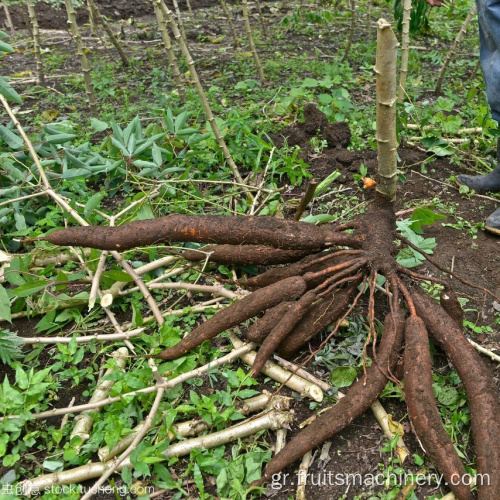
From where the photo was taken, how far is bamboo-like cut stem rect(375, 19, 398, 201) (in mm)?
1370

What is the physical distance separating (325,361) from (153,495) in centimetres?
69

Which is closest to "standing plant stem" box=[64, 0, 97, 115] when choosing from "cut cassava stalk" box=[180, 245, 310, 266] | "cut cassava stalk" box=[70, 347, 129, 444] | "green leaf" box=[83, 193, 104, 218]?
"green leaf" box=[83, 193, 104, 218]

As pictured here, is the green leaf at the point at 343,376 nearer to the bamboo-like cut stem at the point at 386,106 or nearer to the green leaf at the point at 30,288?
the bamboo-like cut stem at the point at 386,106

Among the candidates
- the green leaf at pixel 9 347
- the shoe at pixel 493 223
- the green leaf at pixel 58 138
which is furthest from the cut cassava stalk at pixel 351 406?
the green leaf at pixel 58 138

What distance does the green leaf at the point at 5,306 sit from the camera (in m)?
1.74

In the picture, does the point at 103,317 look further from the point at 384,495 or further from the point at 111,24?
the point at 111,24

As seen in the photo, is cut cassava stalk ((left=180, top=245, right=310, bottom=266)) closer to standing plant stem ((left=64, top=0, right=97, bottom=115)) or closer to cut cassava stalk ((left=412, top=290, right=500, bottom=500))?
cut cassava stalk ((left=412, top=290, right=500, bottom=500))

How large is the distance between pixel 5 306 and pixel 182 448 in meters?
0.85

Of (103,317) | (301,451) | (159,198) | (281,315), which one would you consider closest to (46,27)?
(159,198)

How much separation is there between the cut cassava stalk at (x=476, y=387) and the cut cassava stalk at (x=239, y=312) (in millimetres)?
413

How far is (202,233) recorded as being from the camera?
1.72m

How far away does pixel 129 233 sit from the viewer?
1693mm

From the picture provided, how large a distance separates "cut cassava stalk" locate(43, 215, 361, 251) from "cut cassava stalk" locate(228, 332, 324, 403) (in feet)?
1.29

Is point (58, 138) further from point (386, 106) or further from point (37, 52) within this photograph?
point (37, 52)
